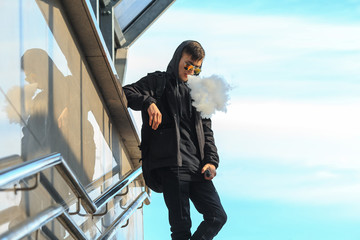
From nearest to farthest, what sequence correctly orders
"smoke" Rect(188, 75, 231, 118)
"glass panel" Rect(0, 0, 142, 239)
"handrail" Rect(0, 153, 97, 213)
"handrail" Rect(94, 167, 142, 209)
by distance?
"handrail" Rect(0, 153, 97, 213), "glass panel" Rect(0, 0, 142, 239), "handrail" Rect(94, 167, 142, 209), "smoke" Rect(188, 75, 231, 118)

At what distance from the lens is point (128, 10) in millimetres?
13555

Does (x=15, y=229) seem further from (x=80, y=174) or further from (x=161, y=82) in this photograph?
(x=161, y=82)

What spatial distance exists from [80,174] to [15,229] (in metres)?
2.09

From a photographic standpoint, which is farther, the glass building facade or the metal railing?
the glass building facade

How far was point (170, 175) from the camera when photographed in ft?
16.4

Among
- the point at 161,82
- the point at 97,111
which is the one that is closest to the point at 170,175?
the point at 161,82

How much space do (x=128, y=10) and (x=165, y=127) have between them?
880 cm

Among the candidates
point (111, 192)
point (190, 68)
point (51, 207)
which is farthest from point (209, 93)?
point (51, 207)

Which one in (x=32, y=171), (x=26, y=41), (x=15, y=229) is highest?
(x=26, y=41)

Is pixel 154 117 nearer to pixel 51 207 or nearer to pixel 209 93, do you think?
pixel 209 93

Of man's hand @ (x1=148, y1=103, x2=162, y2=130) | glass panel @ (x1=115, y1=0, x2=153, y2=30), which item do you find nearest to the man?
man's hand @ (x1=148, y1=103, x2=162, y2=130)

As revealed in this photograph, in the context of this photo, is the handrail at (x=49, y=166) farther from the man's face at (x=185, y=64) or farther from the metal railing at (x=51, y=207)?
the man's face at (x=185, y=64)

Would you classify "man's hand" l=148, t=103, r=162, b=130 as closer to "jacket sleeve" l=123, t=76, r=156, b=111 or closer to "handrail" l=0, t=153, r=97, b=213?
"jacket sleeve" l=123, t=76, r=156, b=111

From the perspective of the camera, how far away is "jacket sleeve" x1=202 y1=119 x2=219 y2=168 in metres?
5.15
